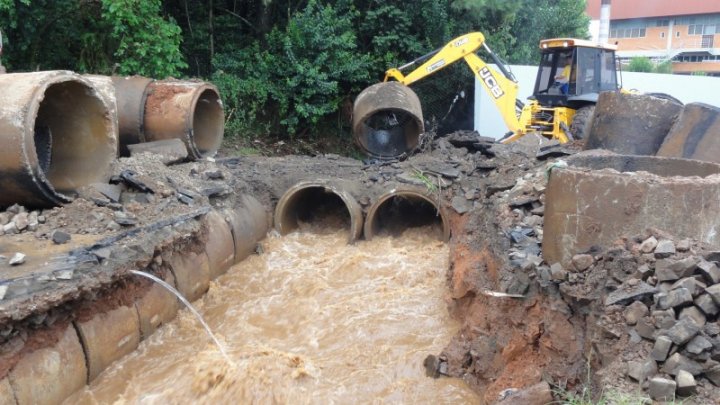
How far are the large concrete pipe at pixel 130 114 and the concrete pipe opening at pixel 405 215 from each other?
10.5 feet

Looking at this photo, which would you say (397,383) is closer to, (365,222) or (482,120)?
(365,222)

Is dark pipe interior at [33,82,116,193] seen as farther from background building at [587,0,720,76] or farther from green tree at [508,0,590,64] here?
background building at [587,0,720,76]

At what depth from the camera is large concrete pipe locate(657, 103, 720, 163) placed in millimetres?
5809

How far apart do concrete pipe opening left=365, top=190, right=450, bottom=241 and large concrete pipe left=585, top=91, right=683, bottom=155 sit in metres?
2.34

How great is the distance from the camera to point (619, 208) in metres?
3.91

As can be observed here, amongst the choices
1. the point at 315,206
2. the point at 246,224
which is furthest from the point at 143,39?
the point at 246,224

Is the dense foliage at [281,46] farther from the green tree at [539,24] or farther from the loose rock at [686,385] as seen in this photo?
the loose rock at [686,385]

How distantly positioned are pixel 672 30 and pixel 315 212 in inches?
1161

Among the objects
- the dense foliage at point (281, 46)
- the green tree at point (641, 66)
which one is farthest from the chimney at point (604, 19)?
the green tree at point (641, 66)

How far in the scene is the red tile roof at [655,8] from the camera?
30.1 m

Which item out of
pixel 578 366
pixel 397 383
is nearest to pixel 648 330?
pixel 578 366

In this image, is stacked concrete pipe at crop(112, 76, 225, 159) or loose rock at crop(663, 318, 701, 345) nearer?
loose rock at crop(663, 318, 701, 345)

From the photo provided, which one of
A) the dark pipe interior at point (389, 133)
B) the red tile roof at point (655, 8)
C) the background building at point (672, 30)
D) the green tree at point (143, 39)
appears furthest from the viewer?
the background building at point (672, 30)

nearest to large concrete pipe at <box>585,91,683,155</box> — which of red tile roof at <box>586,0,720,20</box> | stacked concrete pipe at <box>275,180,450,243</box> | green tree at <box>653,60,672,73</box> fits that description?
stacked concrete pipe at <box>275,180,450,243</box>
